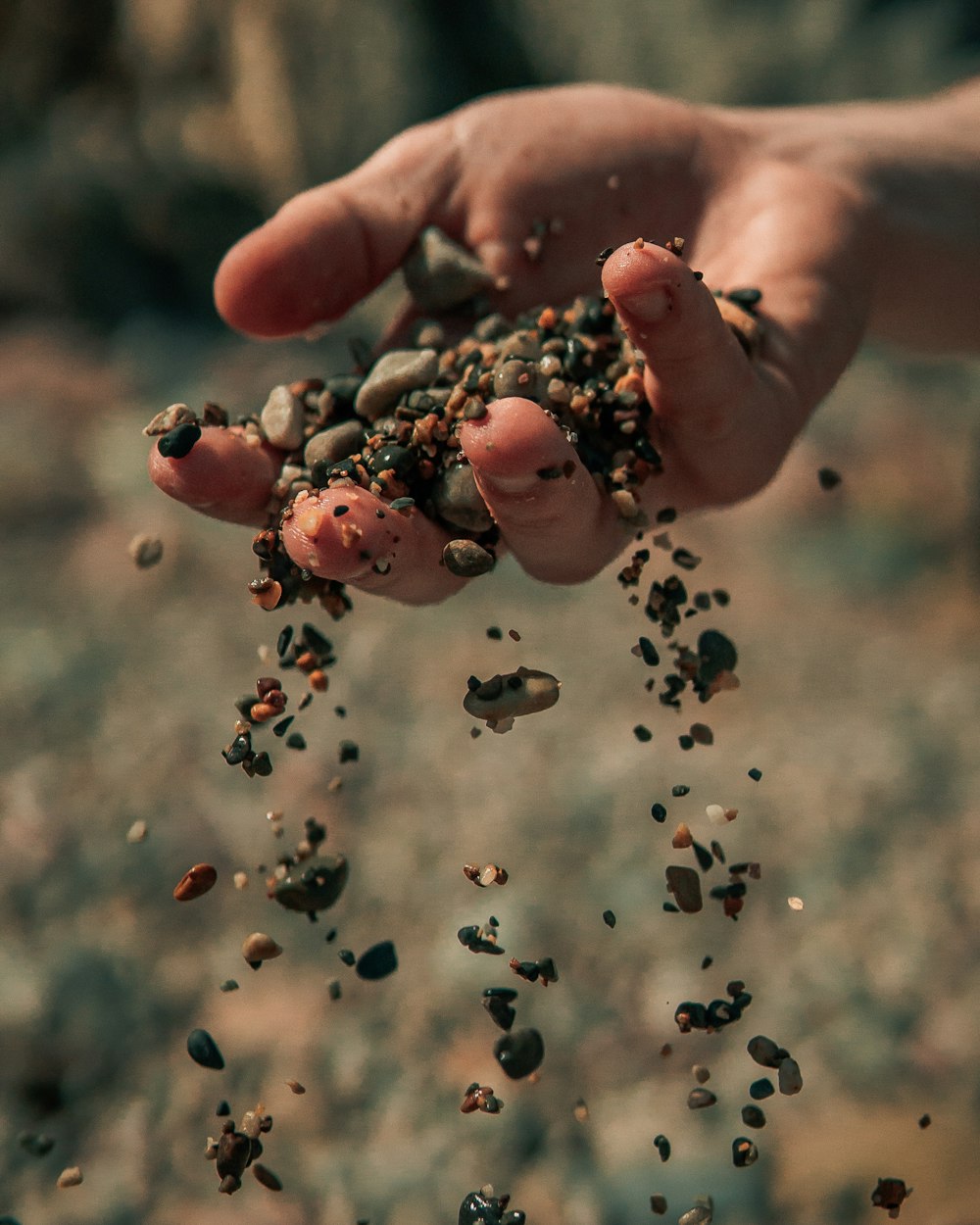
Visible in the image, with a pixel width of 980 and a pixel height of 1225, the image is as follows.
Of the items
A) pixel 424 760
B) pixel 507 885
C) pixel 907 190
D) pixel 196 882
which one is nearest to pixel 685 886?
pixel 196 882

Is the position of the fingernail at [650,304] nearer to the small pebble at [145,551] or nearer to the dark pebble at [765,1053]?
the small pebble at [145,551]

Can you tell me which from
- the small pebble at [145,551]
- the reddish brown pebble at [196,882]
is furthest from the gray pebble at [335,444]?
the reddish brown pebble at [196,882]

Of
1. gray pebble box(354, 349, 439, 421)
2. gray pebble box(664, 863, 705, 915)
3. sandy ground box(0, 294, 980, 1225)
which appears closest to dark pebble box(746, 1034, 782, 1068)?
gray pebble box(664, 863, 705, 915)

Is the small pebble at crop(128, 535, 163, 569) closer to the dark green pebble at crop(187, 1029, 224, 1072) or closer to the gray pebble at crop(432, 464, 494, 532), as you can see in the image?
the gray pebble at crop(432, 464, 494, 532)

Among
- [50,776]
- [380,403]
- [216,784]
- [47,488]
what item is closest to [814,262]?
[380,403]

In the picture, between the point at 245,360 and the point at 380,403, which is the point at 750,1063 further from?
the point at 245,360

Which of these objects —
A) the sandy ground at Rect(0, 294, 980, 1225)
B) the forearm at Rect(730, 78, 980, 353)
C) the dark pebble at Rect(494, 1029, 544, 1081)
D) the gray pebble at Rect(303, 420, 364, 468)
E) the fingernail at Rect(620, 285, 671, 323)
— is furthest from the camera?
the sandy ground at Rect(0, 294, 980, 1225)

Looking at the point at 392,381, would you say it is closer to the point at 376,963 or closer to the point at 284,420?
the point at 284,420
